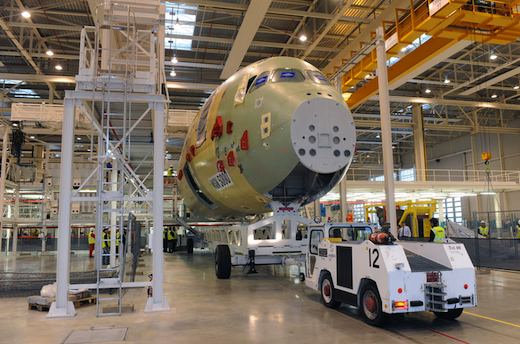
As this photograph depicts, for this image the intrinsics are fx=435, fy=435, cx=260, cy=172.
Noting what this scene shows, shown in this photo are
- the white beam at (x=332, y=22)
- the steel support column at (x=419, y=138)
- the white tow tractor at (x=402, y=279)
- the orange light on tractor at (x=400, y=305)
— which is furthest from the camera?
the steel support column at (x=419, y=138)

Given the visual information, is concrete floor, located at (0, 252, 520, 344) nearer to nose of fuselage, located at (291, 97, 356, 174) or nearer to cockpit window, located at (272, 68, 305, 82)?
nose of fuselage, located at (291, 97, 356, 174)

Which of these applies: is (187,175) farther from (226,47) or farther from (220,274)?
(226,47)

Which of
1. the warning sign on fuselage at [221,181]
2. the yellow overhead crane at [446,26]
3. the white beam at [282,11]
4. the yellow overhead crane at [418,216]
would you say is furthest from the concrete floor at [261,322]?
the white beam at [282,11]

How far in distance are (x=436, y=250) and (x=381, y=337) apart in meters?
2.27

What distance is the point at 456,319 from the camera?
845 centimetres

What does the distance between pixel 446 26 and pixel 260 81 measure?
9643 mm

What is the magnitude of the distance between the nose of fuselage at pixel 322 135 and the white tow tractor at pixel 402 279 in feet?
6.21

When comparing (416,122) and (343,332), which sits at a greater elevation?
(416,122)

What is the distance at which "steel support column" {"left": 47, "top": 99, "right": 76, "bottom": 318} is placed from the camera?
8992mm

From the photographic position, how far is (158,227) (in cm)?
962

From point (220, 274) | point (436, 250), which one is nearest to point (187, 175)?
point (220, 274)

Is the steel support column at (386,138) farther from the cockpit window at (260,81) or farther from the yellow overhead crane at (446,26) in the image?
the cockpit window at (260,81)

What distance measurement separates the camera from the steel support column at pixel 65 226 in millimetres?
8992

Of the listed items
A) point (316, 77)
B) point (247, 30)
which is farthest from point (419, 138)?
point (316, 77)
